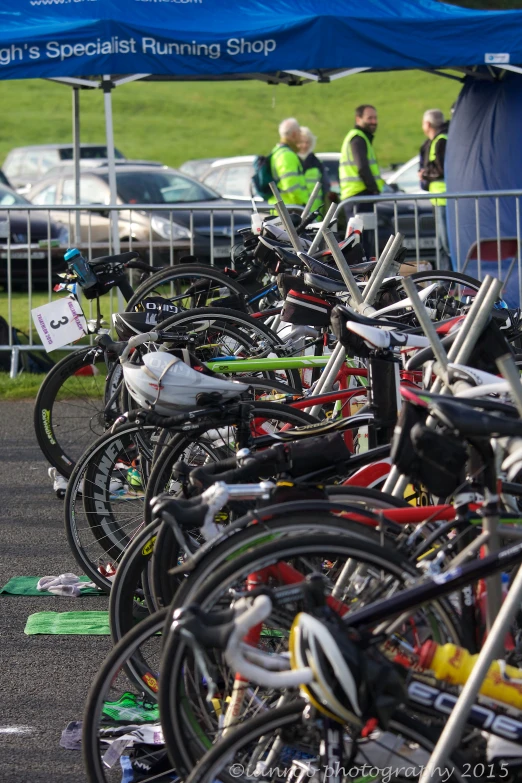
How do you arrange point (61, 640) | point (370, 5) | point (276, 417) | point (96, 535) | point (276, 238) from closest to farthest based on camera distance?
1. point (276, 417)
2. point (61, 640)
3. point (96, 535)
4. point (276, 238)
5. point (370, 5)

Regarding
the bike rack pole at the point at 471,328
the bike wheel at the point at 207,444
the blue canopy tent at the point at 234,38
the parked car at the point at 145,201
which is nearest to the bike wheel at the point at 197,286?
the bike wheel at the point at 207,444

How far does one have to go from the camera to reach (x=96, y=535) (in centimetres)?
495

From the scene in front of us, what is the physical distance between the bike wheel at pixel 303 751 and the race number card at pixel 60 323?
12.7 ft

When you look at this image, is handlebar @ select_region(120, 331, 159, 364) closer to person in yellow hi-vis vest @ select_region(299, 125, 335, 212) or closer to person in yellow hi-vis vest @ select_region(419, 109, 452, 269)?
person in yellow hi-vis vest @ select_region(299, 125, 335, 212)

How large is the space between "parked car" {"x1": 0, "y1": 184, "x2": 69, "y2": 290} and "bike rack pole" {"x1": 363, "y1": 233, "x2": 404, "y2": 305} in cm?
609

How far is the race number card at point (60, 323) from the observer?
6.27 metres

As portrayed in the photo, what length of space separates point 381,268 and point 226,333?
111 centimetres

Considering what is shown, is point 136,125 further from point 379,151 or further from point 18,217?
point 18,217

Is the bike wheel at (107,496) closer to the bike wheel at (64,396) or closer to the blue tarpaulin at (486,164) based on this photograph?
the bike wheel at (64,396)

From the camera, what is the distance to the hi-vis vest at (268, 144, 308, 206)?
1182 centimetres

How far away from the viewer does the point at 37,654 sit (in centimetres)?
448

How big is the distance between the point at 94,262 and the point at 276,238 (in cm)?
103

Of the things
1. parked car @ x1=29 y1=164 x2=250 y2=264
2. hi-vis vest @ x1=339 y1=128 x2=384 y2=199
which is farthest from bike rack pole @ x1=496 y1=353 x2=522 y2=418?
parked car @ x1=29 y1=164 x2=250 y2=264

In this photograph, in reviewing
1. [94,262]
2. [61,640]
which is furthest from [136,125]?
[61,640]
